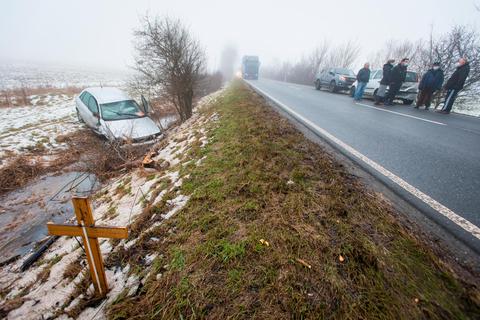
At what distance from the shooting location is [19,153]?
A: 6.40 m

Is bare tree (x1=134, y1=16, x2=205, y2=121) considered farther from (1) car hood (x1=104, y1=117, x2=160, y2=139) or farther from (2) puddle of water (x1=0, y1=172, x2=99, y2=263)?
(2) puddle of water (x1=0, y1=172, x2=99, y2=263)

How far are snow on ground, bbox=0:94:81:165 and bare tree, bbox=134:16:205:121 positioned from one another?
4.15m

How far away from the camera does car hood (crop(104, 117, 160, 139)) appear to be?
6.51 meters

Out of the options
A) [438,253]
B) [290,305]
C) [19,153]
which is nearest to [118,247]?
[290,305]

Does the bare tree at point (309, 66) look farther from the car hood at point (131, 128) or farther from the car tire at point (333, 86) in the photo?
the car hood at point (131, 128)

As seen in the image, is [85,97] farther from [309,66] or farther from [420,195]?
[309,66]

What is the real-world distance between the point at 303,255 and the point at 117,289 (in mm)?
1478

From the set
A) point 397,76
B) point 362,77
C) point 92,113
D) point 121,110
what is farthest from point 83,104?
point 397,76

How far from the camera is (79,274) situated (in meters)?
1.98

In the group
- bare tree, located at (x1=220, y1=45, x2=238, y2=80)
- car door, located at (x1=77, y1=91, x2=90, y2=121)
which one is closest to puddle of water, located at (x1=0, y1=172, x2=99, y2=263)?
car door, located at (x1=77, y1=91, x2=90, y2=121)

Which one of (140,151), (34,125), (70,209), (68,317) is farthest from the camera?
(34,125)

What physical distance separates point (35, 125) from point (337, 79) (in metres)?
16.6

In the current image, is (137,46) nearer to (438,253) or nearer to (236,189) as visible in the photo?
(236,189)

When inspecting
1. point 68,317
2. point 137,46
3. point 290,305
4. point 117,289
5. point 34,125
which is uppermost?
point 137,46
